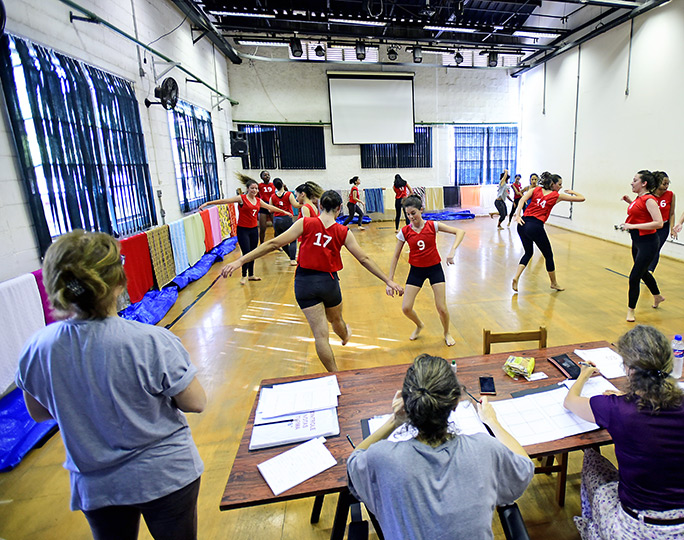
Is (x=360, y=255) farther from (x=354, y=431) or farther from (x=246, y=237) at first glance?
(x=246, y=237)

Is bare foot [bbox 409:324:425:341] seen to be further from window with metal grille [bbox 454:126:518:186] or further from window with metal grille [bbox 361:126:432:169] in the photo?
window with metal grille [bbox 454:126:518:186]

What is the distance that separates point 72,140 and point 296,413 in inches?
155

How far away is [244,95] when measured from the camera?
11234 mm

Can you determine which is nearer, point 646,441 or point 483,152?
point 646,441

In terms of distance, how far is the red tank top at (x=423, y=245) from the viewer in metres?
3.46

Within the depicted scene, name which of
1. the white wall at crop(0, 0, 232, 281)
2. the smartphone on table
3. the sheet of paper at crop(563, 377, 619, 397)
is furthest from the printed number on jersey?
the white wall at crop(0, 0, 232, 281)

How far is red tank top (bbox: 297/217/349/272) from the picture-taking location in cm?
268

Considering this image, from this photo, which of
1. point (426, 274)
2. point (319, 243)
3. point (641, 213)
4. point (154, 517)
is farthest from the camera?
point (641, 213)

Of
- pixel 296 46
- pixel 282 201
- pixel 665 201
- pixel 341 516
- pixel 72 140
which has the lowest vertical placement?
pixel 341 516

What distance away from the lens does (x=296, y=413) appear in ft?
5.37

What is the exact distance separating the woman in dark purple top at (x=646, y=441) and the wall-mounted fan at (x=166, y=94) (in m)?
6.10

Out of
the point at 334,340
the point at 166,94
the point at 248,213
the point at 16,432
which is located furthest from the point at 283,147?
the point at 16,432

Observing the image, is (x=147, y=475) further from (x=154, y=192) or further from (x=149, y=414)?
(x=154, y=192)

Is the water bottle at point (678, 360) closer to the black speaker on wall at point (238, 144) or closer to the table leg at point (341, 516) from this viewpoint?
the table leg at point (341, 516)
